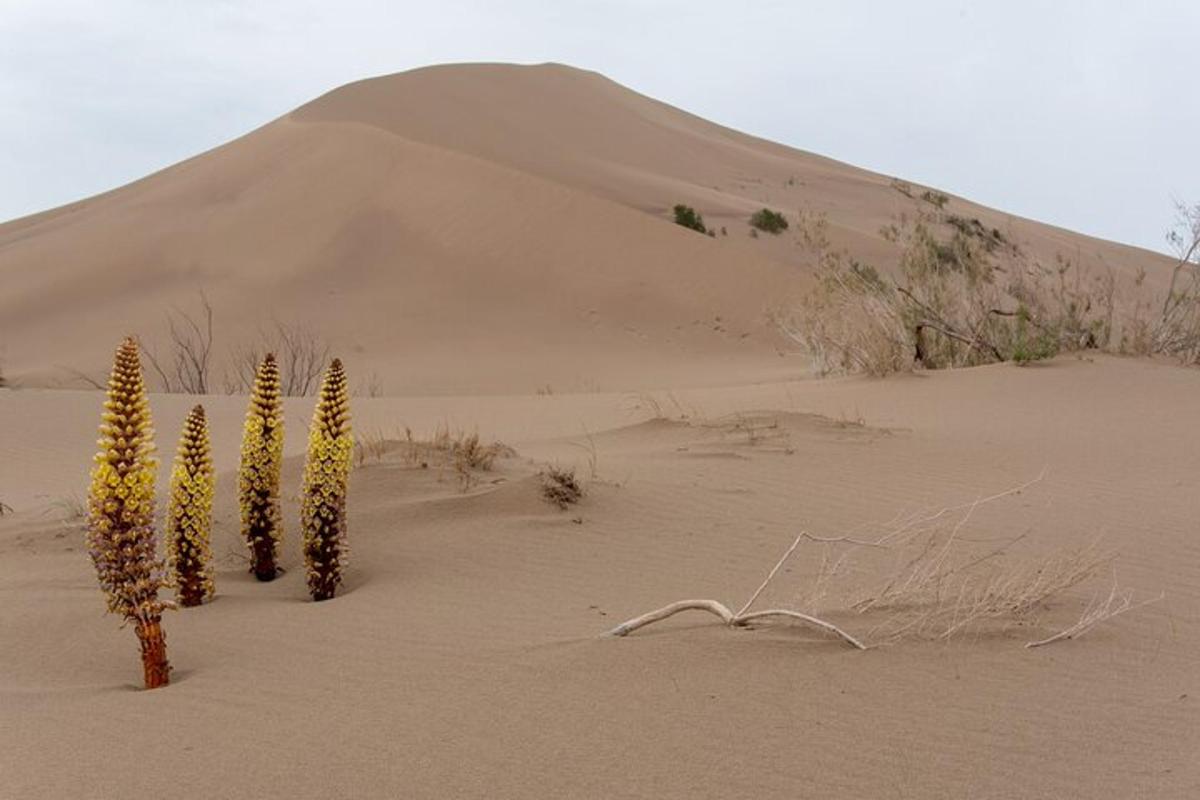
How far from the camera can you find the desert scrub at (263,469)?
5.03 metres

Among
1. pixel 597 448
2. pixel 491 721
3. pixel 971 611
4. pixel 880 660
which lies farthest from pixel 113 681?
pixel 597 448

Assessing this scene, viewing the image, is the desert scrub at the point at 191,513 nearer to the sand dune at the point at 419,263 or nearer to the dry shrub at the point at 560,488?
the dry shrub at the point at 560,488

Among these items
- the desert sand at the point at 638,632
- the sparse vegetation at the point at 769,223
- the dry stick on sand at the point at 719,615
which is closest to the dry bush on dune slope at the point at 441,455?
the desert sand at the point at 638,632

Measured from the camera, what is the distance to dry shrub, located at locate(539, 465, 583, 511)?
6.18 meters

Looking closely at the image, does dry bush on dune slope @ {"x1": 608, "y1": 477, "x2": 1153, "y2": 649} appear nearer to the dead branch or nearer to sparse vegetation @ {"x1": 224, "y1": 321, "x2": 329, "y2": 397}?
sparse vegetation @ {"x1": 224, "y1": 321, "x2": 329, "y2": 397}

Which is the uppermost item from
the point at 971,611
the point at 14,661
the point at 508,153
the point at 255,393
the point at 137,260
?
the point at 508,153

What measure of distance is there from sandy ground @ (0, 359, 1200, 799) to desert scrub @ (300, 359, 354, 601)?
15 centimetres

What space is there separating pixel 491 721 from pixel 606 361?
61.5 feet

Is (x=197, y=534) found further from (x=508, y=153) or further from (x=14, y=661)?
(x=508, y=153)

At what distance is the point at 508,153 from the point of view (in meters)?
36.2

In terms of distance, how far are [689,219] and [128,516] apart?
2866 cm

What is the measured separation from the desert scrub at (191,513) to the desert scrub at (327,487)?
40cm

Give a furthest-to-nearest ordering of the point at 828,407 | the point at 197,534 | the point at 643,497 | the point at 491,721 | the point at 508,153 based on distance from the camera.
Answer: the point at 508,153, the point at 828,407, the point at 643,497, the point at 197,534, the point at 491,721

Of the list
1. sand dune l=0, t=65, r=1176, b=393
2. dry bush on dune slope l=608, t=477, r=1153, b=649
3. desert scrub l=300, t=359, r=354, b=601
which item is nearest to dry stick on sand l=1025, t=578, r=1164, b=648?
dry bush on dune slope l=608, t=477, r=1153, b=649
